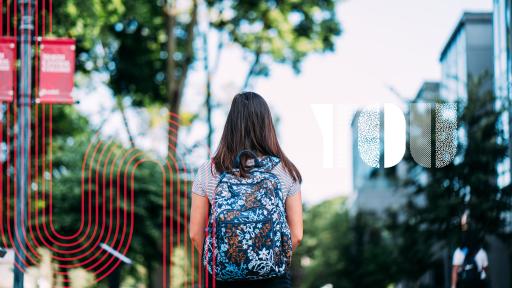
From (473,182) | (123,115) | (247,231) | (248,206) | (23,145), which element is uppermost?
(123,115)

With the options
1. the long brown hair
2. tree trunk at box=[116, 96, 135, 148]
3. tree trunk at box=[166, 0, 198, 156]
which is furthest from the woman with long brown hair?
tree trunk at box=[116, 96, 135, 148]

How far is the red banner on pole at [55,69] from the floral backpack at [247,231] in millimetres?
4002

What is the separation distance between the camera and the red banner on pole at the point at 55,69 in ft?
24.6

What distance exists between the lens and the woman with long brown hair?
12.4 ft

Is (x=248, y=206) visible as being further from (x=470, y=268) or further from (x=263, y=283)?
(x=470, y=268)

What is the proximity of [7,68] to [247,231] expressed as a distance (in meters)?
4.25

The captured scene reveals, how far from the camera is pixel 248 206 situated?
3.79m

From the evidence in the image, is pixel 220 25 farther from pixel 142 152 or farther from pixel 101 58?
pixel 142 152

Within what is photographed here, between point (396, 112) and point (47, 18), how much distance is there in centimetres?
569

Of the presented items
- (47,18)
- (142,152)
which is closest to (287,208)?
(47,18)

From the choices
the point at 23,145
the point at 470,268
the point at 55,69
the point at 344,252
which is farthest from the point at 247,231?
the point at 344,252

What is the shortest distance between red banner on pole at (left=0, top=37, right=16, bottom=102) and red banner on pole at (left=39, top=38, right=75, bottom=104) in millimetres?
248

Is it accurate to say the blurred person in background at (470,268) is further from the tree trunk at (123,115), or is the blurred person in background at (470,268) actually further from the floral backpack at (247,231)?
the tree trunk at (123,115)

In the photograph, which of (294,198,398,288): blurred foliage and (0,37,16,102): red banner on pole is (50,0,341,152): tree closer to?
(294,198,398,288): blurred foliage
